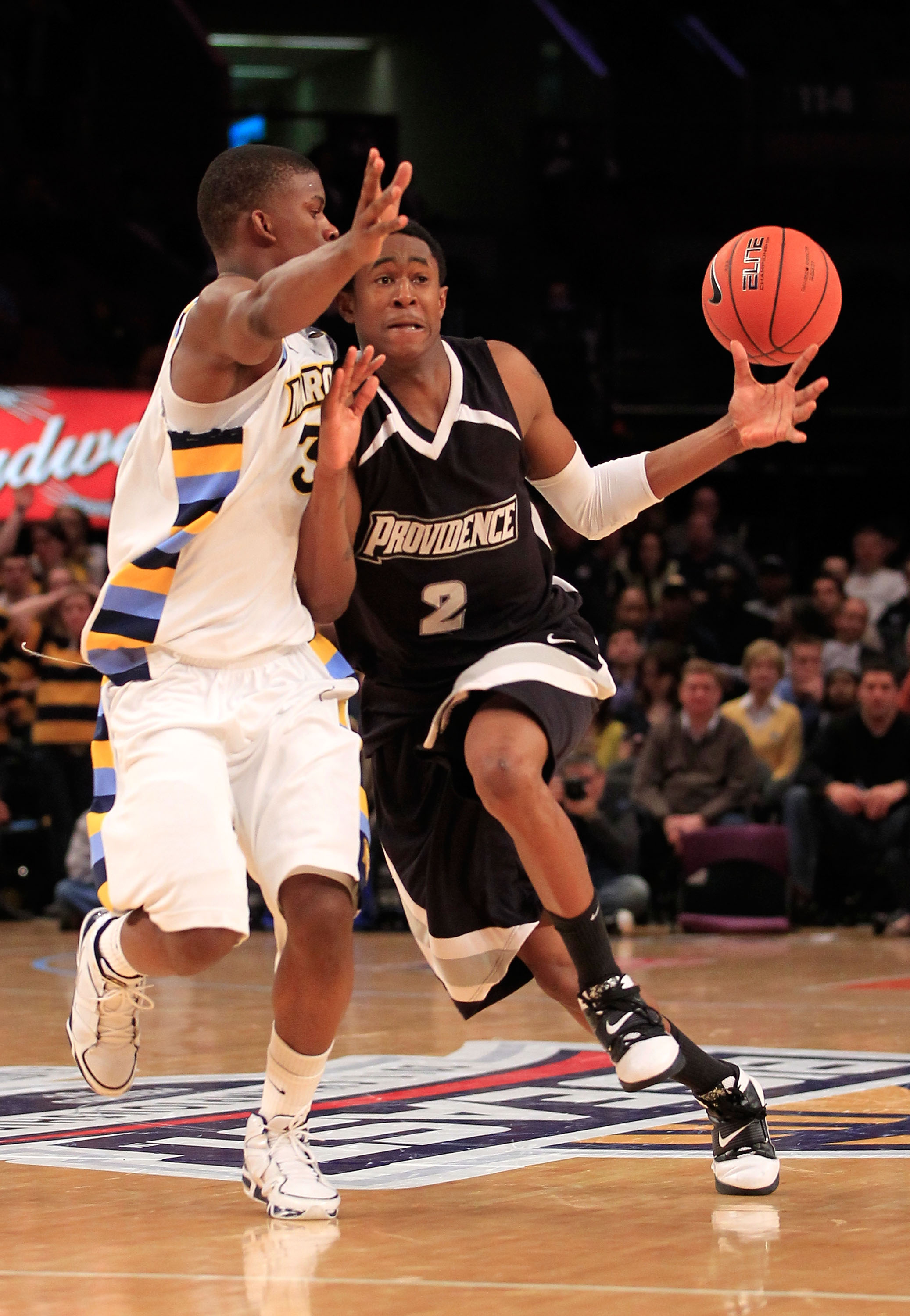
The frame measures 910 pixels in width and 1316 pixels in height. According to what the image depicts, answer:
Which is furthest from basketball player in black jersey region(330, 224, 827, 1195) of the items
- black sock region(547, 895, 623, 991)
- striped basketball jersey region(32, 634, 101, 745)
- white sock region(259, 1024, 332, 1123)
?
striped basketball jersey region(32, 634, 101, 745)

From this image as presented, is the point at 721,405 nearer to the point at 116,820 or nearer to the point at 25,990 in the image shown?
the point at 25,990

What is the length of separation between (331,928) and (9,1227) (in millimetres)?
745

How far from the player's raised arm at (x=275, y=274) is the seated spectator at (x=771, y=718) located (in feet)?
23.9

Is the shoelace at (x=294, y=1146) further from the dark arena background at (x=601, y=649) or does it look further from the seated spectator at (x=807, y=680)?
the seated spectator at (x=807, y=680)

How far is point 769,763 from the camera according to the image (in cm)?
1052

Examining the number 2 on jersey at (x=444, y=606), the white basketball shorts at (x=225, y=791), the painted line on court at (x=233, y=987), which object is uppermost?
the number 2 on jersey at (x=444, y=606)

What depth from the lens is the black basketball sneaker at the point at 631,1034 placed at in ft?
11.0

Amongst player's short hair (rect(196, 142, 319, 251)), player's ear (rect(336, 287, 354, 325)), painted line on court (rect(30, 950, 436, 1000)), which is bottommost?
painted line on court (rect(30, 950, 436, 1000))

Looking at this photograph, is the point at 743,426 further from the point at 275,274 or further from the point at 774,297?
the point at 275,274

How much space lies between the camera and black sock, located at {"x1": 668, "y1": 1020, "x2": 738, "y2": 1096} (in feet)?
11.6

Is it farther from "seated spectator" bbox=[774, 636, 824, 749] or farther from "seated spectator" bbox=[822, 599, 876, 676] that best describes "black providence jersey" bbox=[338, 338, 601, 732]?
"seated spectator" bbox=[822, 599, 876, 676]

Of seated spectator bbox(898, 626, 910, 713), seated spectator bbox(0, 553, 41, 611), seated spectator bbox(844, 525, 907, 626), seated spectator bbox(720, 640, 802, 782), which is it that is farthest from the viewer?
seated spectator bbox(844, 525, 907, 626)

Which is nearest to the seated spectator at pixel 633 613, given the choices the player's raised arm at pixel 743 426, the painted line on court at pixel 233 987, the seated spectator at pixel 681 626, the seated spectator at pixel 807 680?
the seated spectator at pixel 681 626

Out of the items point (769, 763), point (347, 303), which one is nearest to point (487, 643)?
point (347, 303)
